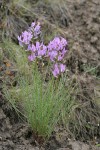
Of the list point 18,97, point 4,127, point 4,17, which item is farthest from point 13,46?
point 4,127

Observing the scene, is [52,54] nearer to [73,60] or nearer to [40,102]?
[40,102]

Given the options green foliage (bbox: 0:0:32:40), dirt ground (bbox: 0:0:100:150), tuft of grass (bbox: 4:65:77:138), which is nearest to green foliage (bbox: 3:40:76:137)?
tuft of grass (bbox: 4:65:77:138)

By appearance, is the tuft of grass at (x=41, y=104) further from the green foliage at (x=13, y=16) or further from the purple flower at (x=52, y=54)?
the green foliage at (x=13, y=16)

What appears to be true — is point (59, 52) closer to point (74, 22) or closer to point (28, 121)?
point (28, 121)

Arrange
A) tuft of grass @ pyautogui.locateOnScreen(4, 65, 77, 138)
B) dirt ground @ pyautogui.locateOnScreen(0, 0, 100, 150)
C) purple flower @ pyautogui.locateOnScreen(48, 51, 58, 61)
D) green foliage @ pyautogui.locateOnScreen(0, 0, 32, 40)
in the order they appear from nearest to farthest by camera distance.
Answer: purple flower @ pyautogui.locateOnScreen(48, 51, 58, 61)
tuft of grass @ pyautogui.locateOnScreen(4, 65, 77, 138)
dirt ground @ pyautogui.locateOnScreen(0, 0, 100, 150)
green foliage @ pyautogui.locateOnScreen(0, 0, 32, 40)

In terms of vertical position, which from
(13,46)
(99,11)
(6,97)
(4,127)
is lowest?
(4,127)

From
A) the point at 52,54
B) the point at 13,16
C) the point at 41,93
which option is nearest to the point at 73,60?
the point at 13,16

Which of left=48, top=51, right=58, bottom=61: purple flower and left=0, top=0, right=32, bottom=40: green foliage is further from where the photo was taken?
left=0, top=0, right=32, bottom=40: green foliage

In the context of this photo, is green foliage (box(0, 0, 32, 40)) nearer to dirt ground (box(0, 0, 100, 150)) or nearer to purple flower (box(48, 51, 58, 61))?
dirt ground (box(0, 0, 100, 150))

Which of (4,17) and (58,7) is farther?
(58,7)
